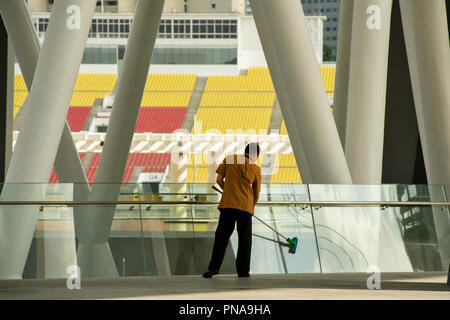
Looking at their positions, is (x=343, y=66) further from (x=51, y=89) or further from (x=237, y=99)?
(x=237, y=99)

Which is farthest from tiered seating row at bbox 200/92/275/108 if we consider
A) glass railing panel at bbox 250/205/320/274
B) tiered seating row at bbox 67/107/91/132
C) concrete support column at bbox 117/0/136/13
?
glass railing panel at bbox 250/205/320/274

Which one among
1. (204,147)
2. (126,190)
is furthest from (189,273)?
(204,147)

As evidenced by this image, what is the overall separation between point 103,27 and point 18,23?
2423 inches

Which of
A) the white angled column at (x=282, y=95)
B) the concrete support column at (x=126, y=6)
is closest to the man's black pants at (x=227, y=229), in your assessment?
the white angled column at (x=282, y=95)

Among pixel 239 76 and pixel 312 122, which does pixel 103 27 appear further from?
pixel 312 122

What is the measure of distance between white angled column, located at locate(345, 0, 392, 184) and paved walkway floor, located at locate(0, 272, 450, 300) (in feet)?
12.2

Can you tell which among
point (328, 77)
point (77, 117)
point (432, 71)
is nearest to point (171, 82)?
point (77, 117)

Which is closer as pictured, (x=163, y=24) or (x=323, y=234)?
(x=323, y=234)

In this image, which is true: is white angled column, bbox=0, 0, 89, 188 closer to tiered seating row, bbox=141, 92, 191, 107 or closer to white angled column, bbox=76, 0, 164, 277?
white angled column, bbox=76, 0, 164, 277

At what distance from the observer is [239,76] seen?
246ft

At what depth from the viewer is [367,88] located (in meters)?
13.5

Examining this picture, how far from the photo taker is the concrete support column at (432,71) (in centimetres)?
1562

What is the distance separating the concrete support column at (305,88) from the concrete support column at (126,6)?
7623 cm

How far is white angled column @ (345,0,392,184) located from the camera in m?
13.4
